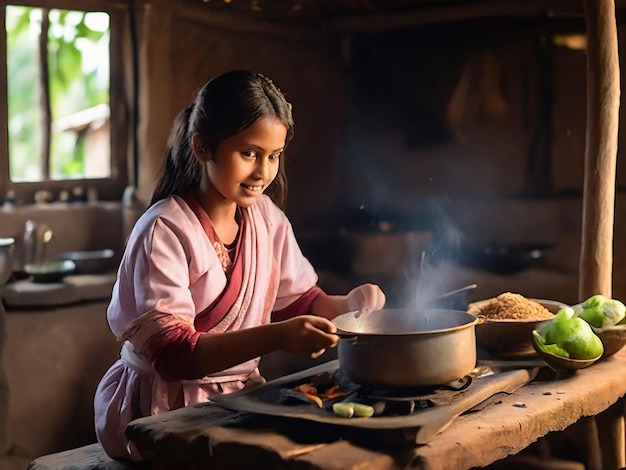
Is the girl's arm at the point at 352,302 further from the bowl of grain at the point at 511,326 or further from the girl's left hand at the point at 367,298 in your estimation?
the bowl of grain at the point at 511,326

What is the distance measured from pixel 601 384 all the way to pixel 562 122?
2883 mm

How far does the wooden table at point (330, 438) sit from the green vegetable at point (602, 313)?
31 cm

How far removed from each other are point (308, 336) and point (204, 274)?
1.36 feet

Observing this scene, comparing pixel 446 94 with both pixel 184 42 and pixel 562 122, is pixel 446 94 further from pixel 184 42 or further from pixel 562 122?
pixel 184 42

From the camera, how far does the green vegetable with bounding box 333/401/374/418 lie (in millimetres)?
1968

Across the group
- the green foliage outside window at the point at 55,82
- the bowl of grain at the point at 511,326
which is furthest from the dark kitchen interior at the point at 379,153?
the bowl of grain at the point at 511,326

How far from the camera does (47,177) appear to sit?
4.64 meters

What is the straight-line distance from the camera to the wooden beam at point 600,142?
126 inches

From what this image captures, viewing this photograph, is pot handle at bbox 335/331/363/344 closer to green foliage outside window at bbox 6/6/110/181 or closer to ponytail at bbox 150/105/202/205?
ponytail at bbox 150/105/202/205

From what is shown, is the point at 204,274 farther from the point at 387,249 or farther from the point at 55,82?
the point at 387,249

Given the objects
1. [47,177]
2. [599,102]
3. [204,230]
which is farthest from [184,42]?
Result: [204,230]

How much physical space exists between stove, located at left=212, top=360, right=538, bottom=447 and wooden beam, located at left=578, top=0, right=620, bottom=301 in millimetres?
1069

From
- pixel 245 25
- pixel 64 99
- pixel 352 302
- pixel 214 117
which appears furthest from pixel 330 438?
pixel 245 25

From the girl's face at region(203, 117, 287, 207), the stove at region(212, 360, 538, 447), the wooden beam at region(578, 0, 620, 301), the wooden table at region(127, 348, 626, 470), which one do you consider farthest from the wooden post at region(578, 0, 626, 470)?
the girl's face at region(203, 117, 287, 207)
